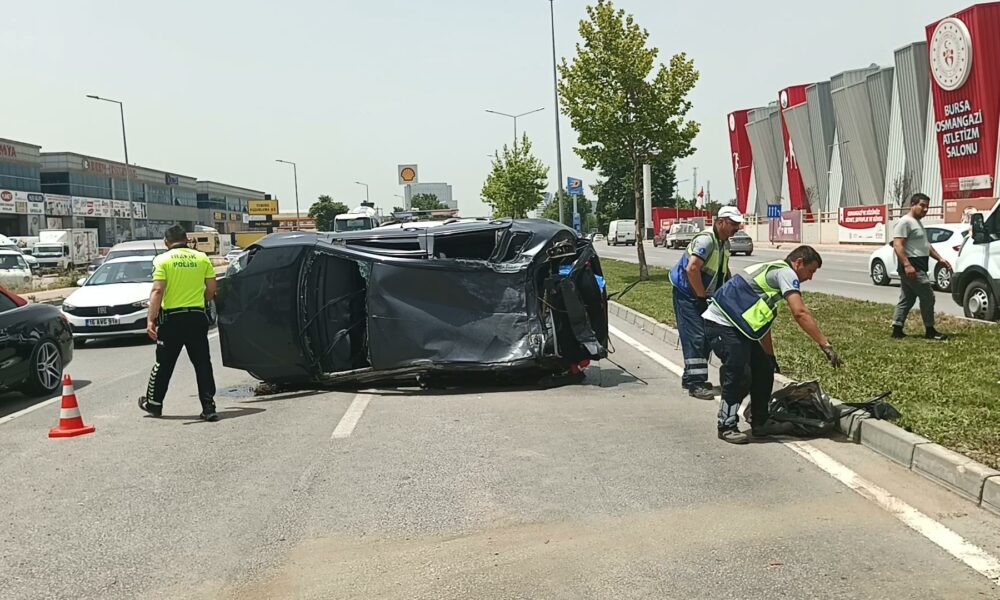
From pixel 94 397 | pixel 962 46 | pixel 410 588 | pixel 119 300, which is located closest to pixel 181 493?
pixel 410 588

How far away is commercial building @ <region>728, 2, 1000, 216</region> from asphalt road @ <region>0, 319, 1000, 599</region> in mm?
38781

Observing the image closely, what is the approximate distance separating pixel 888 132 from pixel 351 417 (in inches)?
1984

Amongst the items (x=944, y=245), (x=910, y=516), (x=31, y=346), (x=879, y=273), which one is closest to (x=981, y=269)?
(x=944, y=245)

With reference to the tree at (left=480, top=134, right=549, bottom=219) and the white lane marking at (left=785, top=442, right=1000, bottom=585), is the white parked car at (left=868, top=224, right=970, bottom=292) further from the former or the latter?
the tree at (left=480, top=134, right=549, bottom=219)

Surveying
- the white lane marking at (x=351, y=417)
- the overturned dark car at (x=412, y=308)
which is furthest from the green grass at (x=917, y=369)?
the white lane marking at (x=351, y=417)

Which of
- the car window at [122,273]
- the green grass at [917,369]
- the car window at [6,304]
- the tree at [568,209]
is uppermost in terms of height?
the tree at [568,209]

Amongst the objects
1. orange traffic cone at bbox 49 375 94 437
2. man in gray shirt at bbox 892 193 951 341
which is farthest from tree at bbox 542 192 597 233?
orange traffic cone at bbox 49 375 94 437

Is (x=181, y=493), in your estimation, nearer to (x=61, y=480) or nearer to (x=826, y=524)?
(x=61, y=480)

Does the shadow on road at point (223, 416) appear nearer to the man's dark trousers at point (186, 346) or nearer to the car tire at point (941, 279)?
the man's dark trousers at point (186, 346)

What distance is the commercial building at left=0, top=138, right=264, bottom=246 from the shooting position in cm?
6681

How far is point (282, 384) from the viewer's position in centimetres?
934

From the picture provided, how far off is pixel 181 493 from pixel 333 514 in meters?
1.21

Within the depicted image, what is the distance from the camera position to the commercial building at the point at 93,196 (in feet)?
219

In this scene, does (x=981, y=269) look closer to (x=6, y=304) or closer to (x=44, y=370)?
(x=44, y=370)
